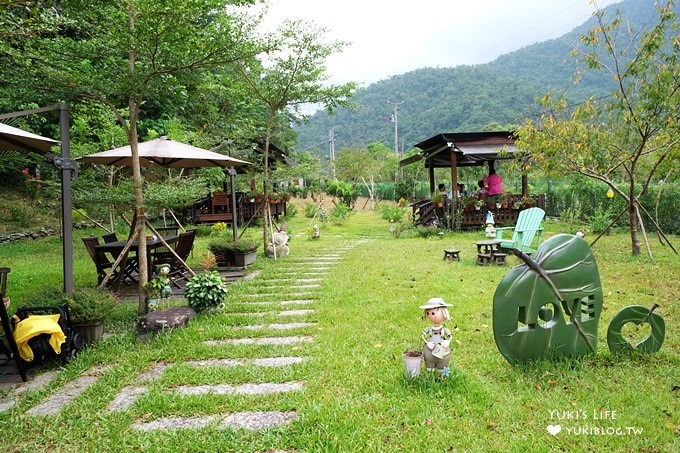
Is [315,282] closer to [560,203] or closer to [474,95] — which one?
[560,203]

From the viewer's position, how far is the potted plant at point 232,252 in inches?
312

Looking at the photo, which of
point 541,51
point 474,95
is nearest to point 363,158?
point 474,95

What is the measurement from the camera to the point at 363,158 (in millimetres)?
30359

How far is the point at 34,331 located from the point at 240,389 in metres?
1.77

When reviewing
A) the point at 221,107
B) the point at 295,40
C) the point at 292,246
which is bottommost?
the point at 292,246

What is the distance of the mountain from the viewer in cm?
3734

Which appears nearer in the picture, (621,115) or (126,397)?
(126,397)

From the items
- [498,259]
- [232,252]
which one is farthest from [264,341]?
[498,259]

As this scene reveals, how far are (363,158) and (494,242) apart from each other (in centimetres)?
2332

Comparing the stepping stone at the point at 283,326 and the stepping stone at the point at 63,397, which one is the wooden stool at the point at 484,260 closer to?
the stepping stone at the point at 283,326

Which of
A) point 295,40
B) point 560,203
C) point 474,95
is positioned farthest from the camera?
point 474,95

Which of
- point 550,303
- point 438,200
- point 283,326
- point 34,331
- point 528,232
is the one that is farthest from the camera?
point 438,200

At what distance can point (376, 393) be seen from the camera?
291 cm

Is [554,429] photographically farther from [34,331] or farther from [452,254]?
[452,254]
